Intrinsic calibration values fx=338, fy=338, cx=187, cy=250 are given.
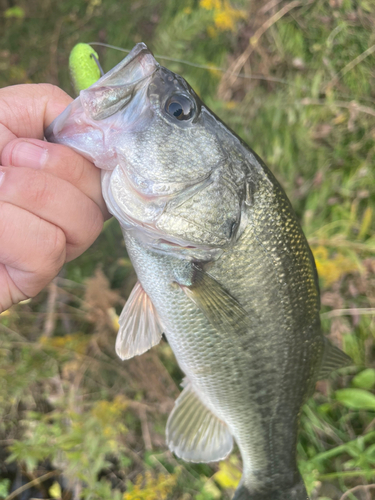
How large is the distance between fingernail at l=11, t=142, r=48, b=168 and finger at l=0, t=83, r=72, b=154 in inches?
4.4

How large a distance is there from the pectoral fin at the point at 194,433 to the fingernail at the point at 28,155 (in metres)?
1.22

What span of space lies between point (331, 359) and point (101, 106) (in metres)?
1.45

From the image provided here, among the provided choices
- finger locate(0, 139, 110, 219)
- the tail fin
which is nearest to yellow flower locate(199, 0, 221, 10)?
finger locate(0, 139, 110, 219)

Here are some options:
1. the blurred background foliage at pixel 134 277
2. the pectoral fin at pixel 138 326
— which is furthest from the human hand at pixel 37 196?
the blurred background foliage at pixel 134 277

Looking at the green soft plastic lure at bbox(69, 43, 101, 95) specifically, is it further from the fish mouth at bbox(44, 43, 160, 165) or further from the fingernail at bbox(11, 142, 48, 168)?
the fingernail at bbox(11, 142, 48, 168)

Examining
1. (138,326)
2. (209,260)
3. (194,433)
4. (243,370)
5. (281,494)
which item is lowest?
(281,494)

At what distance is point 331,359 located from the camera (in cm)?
159

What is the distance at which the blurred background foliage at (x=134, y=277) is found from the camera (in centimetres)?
223

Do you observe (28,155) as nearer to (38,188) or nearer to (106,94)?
(38,188)

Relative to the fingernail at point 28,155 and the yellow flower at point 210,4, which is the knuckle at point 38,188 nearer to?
the fingernail at point 28,155

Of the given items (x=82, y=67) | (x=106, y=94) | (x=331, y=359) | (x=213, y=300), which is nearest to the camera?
(x=106, y=94)

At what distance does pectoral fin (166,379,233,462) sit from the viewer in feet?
5.56

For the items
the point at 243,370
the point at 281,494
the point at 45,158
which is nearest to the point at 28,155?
the point at 45,158

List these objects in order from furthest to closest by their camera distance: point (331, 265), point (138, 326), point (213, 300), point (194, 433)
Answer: point (331, 265), point (194, 433), point (138, 326), point (213, 300)
